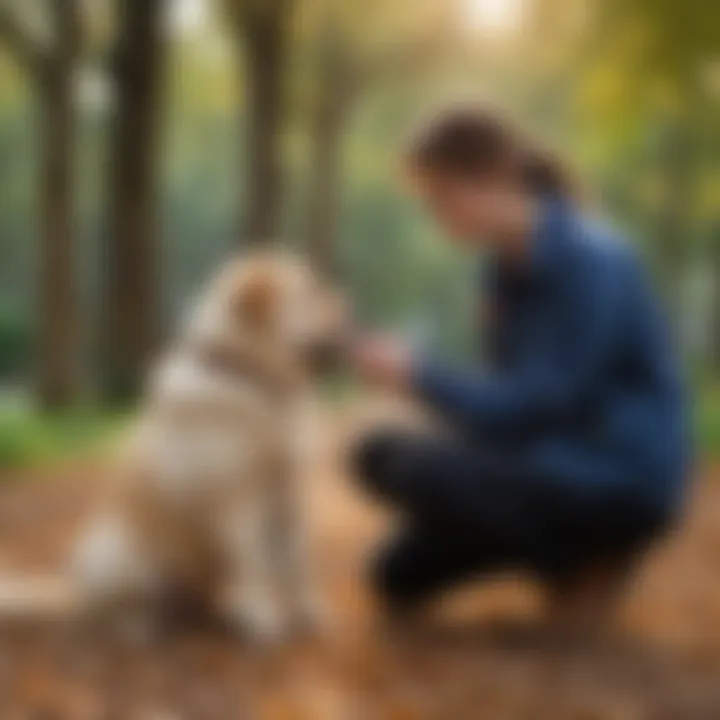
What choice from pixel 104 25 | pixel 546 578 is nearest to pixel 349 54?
pixel 104 25

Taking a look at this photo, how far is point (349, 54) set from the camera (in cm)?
151

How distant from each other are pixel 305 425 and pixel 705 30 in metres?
0.49

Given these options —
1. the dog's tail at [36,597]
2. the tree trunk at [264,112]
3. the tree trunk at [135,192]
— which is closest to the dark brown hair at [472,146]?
the tree trunk at [264,112]

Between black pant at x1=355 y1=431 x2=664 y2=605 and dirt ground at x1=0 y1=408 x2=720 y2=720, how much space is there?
1.3 inches

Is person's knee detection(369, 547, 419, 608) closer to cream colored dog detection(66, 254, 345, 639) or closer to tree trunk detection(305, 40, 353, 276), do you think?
cream colored dog detection(66, 254, 345, 639)

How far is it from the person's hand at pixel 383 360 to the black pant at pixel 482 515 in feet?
0.42

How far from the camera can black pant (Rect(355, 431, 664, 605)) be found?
1.57 metres

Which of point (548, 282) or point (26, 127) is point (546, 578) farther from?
point (26, 127)

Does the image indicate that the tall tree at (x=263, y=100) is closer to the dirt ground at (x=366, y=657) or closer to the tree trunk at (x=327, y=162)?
the tree trunk at (x=327, y=162)

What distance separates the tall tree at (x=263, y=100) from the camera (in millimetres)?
1490

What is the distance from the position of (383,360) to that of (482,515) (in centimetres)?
24

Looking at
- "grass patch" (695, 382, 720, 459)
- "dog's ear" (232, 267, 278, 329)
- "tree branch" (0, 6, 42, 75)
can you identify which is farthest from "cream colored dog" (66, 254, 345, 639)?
"grass patch" (695, 382, 720, 459)

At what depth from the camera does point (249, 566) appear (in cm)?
158

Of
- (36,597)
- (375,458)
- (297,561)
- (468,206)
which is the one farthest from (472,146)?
(36,597)
